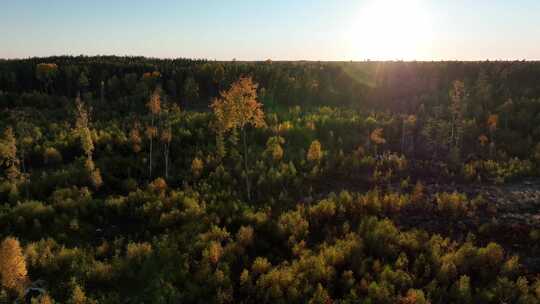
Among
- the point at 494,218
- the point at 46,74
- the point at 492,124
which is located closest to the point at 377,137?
the point at 492,124

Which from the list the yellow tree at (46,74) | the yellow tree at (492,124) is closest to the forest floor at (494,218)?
the yellow tree at (492,124)

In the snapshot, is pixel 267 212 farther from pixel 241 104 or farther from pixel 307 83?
Answer: pixel 307 83

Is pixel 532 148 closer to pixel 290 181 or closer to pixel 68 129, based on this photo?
pixel 290 181

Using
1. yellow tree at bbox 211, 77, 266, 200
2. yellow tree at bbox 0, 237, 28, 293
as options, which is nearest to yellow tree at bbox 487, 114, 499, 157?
yellow tree at bbox 211, 77, 266, 200

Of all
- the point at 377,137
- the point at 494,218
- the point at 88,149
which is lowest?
the point at 494,218

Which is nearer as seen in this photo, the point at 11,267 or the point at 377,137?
the point at 11,267

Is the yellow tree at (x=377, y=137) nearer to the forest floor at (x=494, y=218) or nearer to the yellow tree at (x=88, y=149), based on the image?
the forest floor at (x=494, y=218)

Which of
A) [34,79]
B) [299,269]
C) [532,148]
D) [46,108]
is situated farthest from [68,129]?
[34,79]
